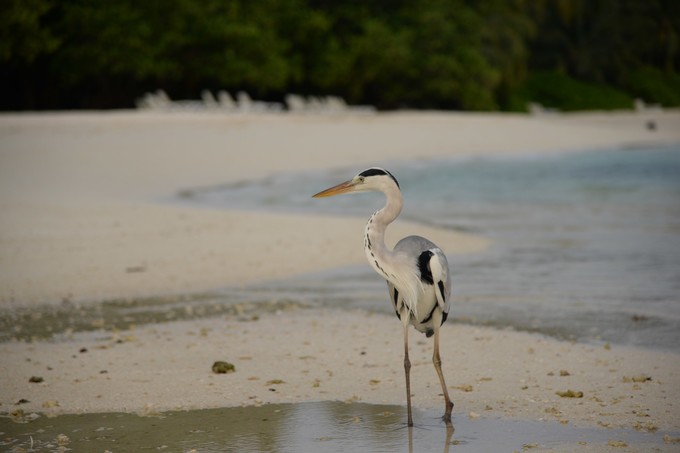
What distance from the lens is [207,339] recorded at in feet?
25.3

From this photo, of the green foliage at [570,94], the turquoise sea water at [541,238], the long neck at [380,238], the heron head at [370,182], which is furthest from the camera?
the green foliage at [570,94]

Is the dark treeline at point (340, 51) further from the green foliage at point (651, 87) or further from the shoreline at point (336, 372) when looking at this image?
the shoreline at point (336, 372)

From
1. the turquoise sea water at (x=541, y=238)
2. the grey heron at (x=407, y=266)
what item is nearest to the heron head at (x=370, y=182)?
the grey heron at (x=407, y=266)

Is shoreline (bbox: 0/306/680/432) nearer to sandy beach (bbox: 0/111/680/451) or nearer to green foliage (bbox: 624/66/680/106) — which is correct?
sandy beach (bbox: 0/111/680/451)

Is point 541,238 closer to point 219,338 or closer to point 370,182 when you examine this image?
point 219,338

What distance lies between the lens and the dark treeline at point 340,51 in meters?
38.6

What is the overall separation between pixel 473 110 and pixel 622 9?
26.5 m

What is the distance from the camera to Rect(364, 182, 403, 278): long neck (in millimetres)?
5625

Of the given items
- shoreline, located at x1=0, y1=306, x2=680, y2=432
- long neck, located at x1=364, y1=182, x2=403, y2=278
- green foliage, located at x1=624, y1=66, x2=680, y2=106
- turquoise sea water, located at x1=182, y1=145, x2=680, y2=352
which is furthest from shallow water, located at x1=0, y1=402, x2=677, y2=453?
green foliage, located at x1=624, y1=66, x2=680, y2=106

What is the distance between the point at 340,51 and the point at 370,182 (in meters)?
44.1

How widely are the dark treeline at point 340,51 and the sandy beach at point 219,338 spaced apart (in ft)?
53.8

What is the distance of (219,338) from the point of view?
777 centimetres

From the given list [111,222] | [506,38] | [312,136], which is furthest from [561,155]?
[506,38]

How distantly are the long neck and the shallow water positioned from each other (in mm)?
814
